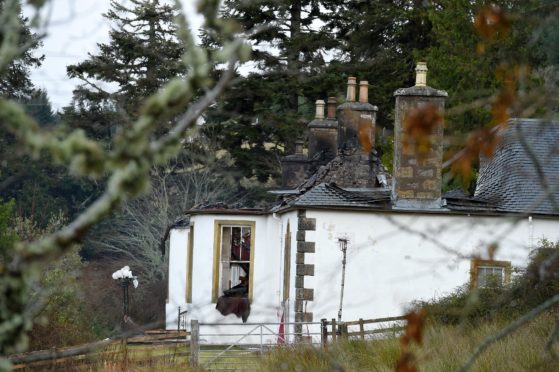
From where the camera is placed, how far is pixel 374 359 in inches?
515

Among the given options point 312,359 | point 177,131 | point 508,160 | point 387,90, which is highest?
point 387,90

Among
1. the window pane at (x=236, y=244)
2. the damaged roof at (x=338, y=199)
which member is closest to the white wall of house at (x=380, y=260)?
the damaged roof at (x=338, y=199)

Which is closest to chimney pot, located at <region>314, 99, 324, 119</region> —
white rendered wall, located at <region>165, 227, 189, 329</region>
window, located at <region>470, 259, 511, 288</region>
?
white rendered wall, located at <region>165, 227, 189, 329</region>

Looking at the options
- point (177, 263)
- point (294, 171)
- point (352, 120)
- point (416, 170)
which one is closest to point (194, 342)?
point (416, 170)

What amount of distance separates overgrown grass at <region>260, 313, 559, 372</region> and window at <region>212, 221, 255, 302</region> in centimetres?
1045

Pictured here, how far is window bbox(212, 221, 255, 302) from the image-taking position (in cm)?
2483

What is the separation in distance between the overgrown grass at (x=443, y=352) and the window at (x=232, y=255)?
1045 centimetres

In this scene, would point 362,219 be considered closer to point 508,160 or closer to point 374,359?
point 508,160

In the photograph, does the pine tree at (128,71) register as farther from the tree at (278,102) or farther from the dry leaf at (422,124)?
the tree at (278,102)

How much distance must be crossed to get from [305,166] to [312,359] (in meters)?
16.6

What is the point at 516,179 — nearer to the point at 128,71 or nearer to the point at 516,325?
the point at 128,71

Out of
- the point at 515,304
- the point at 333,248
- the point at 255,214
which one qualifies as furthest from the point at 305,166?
the point at 515,304

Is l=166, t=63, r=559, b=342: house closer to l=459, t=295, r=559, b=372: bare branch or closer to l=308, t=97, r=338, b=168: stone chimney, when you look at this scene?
l=308, t=97, r=338, b=168: stone chimney

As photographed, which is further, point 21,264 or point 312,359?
point 312,359
